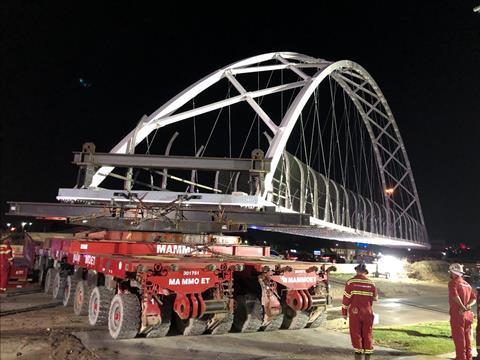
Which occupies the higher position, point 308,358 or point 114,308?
point 114,308

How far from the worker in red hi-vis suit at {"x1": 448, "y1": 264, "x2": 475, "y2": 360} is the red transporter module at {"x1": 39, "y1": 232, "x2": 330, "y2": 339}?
9.42 feet

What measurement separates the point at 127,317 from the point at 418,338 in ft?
22.4

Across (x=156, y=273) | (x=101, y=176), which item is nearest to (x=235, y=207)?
(x=156, y=273)

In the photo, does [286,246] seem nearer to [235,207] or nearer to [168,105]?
[168,105]

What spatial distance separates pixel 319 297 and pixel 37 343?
18.9ft

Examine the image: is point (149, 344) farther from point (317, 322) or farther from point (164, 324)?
point (317, 322)

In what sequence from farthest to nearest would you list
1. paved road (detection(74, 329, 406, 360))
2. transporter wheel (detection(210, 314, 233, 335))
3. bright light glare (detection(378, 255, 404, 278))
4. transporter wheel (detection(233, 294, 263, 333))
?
bright light glare (detection(378, 255, 404, 278)), transporter wheel (detection(233, 294, 263, 333)), transporter wheel (detection(210, 314, 233, 335)), paved road (detection(74, 329, 406, 360))

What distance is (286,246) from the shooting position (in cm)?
5538

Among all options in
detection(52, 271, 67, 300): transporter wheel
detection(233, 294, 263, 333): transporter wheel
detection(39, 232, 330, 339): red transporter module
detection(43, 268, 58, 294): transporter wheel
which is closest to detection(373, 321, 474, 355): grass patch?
detection(39, 232, 330, 339): red transporter module

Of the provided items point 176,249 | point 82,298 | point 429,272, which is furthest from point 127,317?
point 429,272

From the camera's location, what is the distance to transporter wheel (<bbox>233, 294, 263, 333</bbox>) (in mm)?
9523

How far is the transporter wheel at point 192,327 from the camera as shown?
888 cm

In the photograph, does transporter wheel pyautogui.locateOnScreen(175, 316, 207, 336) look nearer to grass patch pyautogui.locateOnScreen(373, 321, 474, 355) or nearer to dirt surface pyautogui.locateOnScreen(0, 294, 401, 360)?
dirt surface pyautogui.locateOnScreen(0, 294, 401, 360)

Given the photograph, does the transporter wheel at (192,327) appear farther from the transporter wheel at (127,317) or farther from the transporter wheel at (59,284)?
the transporter wheel at (59,284)
